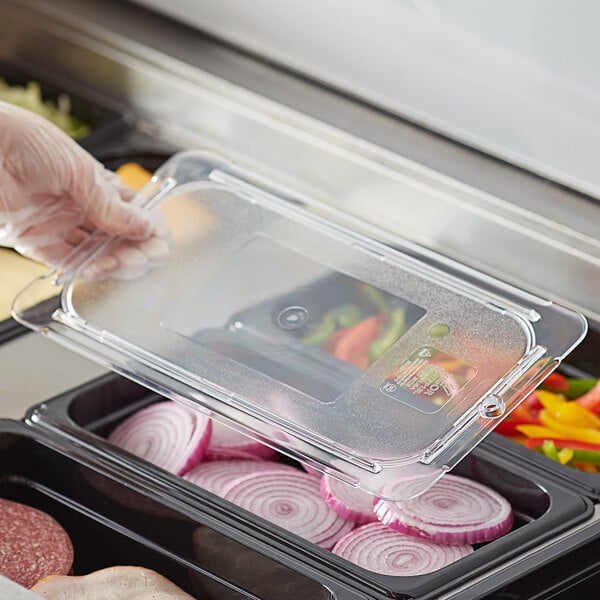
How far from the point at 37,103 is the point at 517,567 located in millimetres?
1393

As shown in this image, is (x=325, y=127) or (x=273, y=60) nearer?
(x=325, y=127)

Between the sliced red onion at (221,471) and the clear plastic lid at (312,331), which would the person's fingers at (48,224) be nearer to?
the clear plastic lid at (312,331)

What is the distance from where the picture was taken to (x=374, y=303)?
1668mm

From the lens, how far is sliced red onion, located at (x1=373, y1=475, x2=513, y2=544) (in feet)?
4.96

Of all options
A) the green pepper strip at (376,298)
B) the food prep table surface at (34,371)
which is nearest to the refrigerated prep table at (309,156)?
the food prep table surface at (34,371)

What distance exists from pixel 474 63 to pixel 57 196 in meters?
0.65

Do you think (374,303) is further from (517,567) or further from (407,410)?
(517,567)

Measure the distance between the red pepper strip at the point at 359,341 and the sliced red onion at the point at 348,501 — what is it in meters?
0.15

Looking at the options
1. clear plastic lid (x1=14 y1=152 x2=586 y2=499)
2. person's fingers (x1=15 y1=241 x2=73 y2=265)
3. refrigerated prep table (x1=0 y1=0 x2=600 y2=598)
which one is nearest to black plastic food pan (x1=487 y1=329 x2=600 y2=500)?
refrigerated prep table (x1=0 y1=0 x2=600 y2=598)

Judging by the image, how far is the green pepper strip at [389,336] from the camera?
1588mm

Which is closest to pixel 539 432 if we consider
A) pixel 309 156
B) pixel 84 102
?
pixel 309 156

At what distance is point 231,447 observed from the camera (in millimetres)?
1713

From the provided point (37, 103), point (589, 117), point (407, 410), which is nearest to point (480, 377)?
point (407, 410)

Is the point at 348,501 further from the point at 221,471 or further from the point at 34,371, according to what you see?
the point at 34,371
